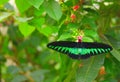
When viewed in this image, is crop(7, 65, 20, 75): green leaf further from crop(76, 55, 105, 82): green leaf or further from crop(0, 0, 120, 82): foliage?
crop(76, 55, 105, 82): green leaf

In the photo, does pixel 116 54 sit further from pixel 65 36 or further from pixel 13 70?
pixel 13 70

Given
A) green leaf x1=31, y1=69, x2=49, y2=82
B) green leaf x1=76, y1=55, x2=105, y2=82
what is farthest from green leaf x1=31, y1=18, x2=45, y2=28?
green leaf x1=31, y1=69, x2=49, y2=82

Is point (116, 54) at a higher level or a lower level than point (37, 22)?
lower

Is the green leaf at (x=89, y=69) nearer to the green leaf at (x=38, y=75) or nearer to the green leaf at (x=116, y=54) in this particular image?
the green leaf at (x=116, y=54)

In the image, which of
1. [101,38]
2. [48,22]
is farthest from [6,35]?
[101,38]

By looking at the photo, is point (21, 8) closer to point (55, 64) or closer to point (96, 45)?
point (96, 45)

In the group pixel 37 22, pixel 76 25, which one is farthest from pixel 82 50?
pixel 37 22
